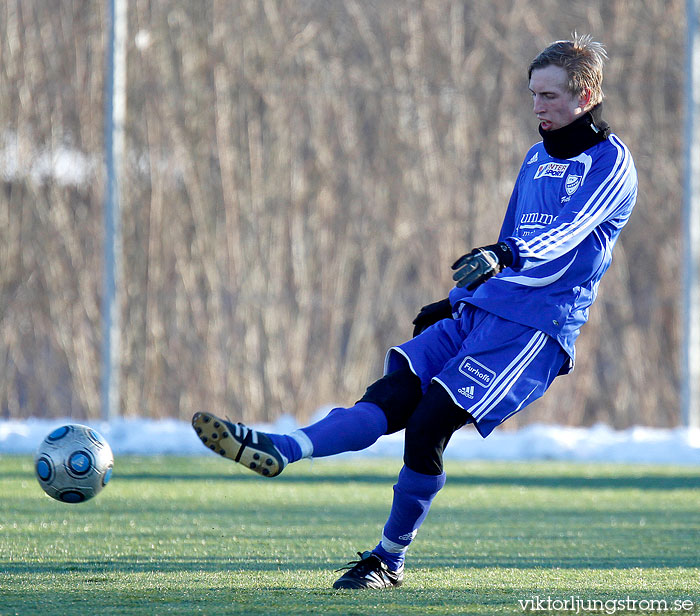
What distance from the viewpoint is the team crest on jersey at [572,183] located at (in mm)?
4102

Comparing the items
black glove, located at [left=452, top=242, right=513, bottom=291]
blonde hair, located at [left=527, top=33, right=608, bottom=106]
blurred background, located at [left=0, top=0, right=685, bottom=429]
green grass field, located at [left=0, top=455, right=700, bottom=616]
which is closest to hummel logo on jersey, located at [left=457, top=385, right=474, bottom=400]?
black glove, located at [left=452, top=242, right=513, bottom=291]

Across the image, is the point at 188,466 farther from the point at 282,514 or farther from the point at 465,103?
the point at 465,103

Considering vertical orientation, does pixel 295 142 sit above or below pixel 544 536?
above

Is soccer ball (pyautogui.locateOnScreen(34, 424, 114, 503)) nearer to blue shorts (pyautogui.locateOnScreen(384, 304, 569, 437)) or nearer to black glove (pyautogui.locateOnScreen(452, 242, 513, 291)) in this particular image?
blue shorts (pyautogui.locateOnScreen(384, 304, 569, 437))

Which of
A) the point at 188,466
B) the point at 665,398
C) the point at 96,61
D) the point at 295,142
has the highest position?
the point at 96,61

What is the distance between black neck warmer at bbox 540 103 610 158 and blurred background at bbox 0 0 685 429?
36.5 feet

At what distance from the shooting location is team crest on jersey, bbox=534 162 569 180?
13.7 ft

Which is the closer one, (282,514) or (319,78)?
(282,514)

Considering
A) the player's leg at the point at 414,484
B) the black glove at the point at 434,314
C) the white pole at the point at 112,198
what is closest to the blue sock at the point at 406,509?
the player's leg at the point at 414,484

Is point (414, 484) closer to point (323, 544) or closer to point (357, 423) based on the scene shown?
point (357, 423)

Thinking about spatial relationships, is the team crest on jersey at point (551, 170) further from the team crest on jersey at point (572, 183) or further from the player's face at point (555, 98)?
the player's face at point (555, 98)

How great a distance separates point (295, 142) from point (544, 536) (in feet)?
33.4

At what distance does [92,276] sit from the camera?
49.7 ft

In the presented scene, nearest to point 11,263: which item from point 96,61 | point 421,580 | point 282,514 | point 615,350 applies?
point 96,61
